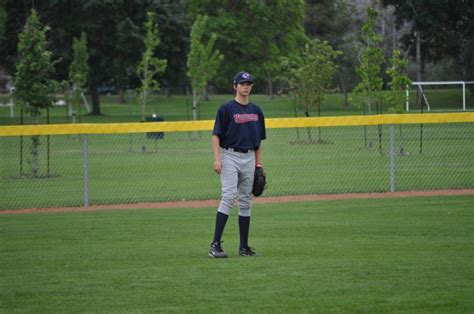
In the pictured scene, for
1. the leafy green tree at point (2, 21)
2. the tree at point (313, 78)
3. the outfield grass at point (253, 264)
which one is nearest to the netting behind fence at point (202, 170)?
the tree at point (313, 78)

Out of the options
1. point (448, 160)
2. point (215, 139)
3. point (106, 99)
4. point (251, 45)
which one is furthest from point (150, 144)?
point (106, 99)

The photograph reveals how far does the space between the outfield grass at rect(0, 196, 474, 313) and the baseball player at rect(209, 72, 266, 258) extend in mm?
A: 633

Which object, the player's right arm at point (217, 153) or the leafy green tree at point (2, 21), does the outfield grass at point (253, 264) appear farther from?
the leafy green tree at point (2, 21)

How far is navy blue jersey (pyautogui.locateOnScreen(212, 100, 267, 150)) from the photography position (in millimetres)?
9625

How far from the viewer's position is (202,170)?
23.6 metres

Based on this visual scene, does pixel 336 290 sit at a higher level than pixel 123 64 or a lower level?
lower

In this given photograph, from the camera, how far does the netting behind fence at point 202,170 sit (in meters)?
18.7

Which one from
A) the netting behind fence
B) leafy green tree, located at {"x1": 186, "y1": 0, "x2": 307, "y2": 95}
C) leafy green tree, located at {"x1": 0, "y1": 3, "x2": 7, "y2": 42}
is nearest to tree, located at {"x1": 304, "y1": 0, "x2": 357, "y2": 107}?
leafy green tree, located at {"x1": 186, "y1": 0, "x2": 307, "y2": 95}

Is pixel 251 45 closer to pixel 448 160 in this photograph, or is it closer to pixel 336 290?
pixel 448 160

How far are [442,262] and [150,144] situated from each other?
25273mm

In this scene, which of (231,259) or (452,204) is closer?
(231,259)

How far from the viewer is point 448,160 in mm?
23953

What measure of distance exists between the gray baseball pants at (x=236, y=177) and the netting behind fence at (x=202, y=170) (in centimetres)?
736

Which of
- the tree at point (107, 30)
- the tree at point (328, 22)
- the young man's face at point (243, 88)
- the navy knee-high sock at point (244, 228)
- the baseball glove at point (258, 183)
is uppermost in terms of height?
the tree at point (328, 22)
